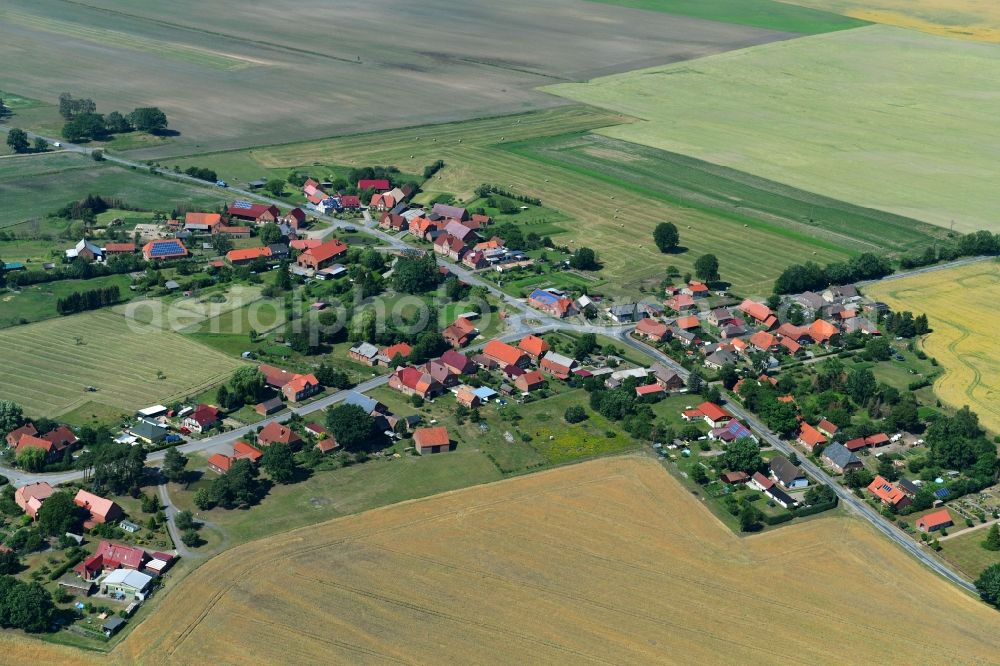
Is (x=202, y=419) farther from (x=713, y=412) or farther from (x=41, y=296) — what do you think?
(x=713, y=412)

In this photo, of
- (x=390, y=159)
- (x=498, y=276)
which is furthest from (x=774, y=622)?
(x=390, y=159)

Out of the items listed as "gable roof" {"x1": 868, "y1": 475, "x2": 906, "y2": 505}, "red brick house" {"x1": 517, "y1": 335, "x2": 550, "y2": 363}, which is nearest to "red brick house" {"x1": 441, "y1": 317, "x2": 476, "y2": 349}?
"red brick house" {"x1": 517, "y1": 335, "x2": 550, "y2": 363}

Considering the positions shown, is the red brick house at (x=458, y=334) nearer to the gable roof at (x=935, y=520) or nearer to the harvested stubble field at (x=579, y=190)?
the harvested stubble field at (x=579, y=190)

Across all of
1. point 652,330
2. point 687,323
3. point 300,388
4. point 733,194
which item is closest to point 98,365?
point 300,388

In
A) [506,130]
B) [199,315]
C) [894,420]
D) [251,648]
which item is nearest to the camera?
[251,648]

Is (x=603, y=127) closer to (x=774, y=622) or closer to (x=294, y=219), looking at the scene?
(x=294, y=219)

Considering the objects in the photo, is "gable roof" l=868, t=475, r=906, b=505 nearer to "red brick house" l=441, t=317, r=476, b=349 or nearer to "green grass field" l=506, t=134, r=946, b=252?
"red brick house" l=441, t=317, r=476, b=349
